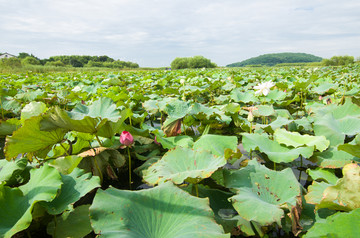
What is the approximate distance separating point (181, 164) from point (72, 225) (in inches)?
19.8

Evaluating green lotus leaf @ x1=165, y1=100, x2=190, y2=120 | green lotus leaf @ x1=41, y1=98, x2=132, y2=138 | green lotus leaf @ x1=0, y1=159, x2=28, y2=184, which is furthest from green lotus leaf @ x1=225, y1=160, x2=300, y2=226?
green lotus leaf @ x1=0, y1=159, x2=28, y2=184

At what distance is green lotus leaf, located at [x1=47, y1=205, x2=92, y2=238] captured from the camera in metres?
0.81

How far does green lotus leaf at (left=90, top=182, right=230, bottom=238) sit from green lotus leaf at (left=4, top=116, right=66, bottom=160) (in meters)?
0.50

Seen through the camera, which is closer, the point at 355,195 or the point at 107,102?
the point at 355,195

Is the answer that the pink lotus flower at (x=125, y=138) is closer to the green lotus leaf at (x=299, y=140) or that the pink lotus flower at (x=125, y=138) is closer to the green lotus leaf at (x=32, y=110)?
the green lotus leaf at (x=32, y=110)

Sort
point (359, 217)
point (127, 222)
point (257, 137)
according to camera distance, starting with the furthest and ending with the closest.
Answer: point (257, 137) → point (127, 222) → point (359, 217)

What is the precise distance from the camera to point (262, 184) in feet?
3.05

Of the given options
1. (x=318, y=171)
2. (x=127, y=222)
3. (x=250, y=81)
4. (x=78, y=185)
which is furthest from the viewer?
(x=250, y=81)

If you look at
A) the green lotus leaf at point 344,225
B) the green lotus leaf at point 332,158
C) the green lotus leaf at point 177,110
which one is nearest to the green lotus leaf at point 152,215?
the green lotus leaf at point 344,225

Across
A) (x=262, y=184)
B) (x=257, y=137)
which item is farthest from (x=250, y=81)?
(x=262, y=184)

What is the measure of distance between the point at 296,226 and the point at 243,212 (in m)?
0.19

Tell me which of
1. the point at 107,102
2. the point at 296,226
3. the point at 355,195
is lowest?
the point at 296,226

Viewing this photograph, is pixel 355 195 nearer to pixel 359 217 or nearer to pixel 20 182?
pixel 359 217

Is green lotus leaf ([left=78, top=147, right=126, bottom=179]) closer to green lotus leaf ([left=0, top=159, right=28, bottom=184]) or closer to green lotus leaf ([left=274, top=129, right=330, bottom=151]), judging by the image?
green lotus leaf ([left=0, top=159, right=28, bottom=184])
